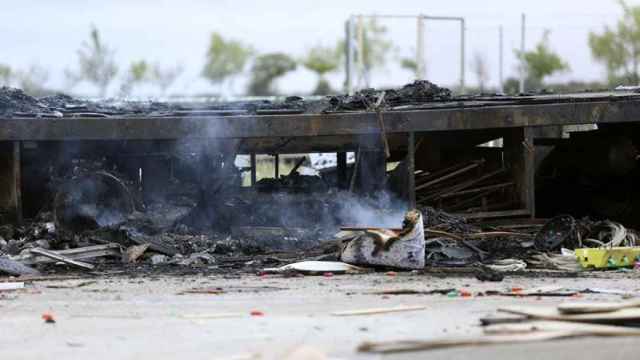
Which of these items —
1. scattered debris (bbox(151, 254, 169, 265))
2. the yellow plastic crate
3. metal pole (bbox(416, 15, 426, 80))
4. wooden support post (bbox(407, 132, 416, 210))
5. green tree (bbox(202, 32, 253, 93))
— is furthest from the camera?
green tree (bbox(202, 32, 253, 93))

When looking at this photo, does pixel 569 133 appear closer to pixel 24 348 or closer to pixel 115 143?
pixel 115 143

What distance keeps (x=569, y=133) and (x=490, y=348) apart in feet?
37.3

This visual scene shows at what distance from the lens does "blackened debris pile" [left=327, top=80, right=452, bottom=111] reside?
1630cm

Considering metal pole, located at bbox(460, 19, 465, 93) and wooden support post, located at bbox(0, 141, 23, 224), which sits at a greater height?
metal pole, located at bbox(460, 19, 465, 93)

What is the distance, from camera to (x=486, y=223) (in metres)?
16.6

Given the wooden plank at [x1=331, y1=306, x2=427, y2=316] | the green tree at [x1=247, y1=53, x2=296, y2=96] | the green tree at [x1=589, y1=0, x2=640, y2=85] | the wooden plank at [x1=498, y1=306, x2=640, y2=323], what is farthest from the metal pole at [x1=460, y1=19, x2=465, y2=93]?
the green tree at [x1=247, y1=53, x2=296, y2=96]

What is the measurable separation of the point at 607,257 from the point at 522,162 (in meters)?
3.38

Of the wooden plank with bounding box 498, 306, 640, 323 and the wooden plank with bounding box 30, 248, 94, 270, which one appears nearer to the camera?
the wooden plank with bounding box 498, 306, 640, 323

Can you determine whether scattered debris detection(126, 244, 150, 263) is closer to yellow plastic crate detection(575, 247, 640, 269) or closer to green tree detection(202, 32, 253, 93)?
yellow plastic crate detection(575, 247, 640, 269)

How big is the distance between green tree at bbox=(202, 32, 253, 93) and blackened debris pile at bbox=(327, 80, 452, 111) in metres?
49.9

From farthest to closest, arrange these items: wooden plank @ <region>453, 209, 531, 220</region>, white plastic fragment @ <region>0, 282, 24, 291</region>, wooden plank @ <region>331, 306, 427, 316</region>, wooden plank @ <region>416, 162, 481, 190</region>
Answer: wooden plank @ <region>416, 162, 481, 190</region> → wooden plank @ <region>453, 209, 531, 220</region> → white plastic fragment @ <region>0, 282, 24, 291</region> → wooden plank @ <region>331, 306, 427, 316</region>

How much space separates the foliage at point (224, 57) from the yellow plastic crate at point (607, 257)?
54.6m

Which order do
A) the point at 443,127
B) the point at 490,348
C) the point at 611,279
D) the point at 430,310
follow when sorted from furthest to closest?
the point at 443,127, the point at 611,279, the point at 430,310, the point at 490,348

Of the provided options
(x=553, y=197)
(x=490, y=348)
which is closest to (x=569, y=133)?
(x=553, y=197)
